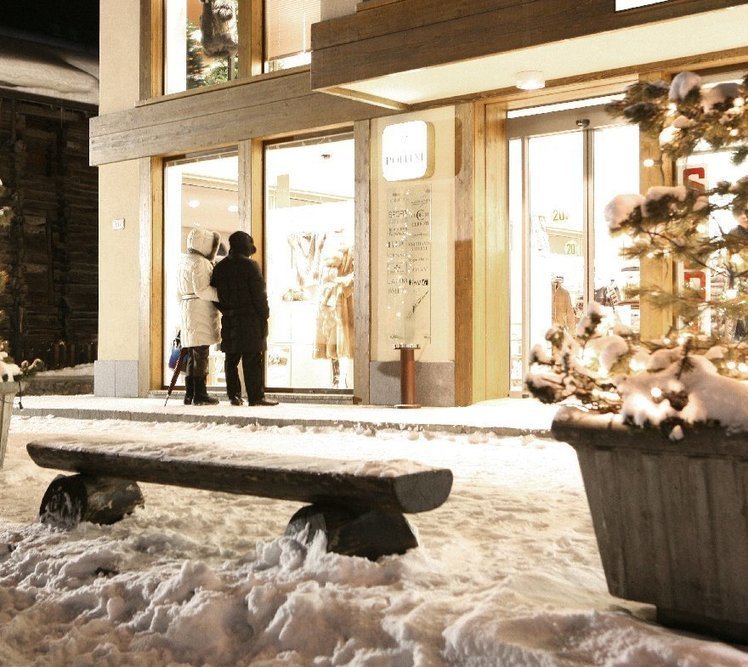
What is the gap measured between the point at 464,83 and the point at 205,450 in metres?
7.43

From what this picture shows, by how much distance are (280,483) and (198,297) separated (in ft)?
27.1

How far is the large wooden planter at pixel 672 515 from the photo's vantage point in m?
2.78

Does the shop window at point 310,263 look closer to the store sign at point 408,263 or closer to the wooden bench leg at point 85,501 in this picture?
the store sign at point 408,263

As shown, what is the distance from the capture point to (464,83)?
35.9 feet

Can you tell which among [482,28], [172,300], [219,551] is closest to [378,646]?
[219,551]

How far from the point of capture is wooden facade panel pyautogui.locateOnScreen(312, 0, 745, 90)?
901cm

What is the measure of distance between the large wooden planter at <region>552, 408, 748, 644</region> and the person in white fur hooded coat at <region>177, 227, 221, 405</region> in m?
9.21

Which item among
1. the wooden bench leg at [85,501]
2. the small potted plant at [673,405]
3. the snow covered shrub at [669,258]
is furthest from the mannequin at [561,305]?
the snow covered shrub at [669,258]

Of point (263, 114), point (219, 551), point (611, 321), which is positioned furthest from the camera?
point (263, 114)

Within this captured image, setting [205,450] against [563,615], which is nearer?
[563,615]

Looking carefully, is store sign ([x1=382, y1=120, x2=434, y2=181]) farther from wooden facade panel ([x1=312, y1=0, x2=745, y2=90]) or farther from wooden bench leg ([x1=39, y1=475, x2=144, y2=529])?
wooden bench leg ([x1=39, y1=475, x2=144, y2=529])

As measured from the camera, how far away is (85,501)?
15.8 ft

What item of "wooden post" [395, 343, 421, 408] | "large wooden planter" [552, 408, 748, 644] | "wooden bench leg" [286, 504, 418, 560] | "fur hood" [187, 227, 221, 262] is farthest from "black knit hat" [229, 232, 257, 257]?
"large wooden planter" [552, 408, 748, 644]

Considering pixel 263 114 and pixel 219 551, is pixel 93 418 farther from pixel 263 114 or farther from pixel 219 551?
pixel 219 551
